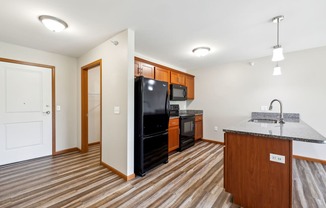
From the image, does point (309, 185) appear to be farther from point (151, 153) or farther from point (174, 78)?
point (174, 78)

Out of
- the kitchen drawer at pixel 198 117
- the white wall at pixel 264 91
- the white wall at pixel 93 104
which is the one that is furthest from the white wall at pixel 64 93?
the white wall at pixel 264 91

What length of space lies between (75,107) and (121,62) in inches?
89.5

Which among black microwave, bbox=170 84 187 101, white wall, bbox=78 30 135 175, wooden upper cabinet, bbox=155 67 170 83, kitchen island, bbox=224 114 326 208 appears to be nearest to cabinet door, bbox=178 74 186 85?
black microwave, bbox=170 84 187 101

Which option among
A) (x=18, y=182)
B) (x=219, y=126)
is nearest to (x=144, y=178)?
(x=18, y=182)

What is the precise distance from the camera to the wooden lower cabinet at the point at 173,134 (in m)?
3.46

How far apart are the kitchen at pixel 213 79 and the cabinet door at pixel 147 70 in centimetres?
39

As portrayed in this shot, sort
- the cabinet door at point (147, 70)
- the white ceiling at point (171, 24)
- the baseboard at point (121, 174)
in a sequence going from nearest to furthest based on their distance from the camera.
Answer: the white ceiling at point (171, 24) < the baseboard at point (121, 174) < the cabinet door at point (147, 70)

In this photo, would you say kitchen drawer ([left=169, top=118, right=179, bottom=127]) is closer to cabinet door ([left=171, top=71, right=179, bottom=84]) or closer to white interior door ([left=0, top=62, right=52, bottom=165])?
cabinet door ([left=171, top=71, right=179, bottom=84])

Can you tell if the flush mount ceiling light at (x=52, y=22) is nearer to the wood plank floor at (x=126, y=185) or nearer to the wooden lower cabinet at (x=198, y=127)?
the wood plank floor at (x=126, y=185)

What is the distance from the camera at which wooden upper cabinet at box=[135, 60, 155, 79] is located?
3.00 meters

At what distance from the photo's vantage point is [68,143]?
12.3 ft

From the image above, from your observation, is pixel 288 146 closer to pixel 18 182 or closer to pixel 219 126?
pixel 219 126

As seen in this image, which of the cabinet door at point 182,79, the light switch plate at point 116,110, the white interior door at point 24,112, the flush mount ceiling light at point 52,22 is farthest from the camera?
the cabinet door at point 182,79

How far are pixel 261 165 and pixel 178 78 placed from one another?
305 cm
